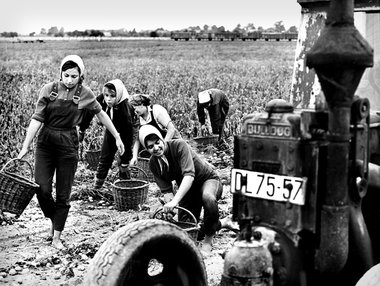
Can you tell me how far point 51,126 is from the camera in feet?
21.3

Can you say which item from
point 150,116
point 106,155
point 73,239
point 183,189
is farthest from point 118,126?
point 183,189

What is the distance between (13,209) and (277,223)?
3.89 meters

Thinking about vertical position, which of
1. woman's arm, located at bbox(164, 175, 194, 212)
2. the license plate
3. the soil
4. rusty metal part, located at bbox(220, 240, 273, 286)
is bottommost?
the soil

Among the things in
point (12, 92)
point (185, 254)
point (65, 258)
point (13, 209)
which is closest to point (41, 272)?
point (65, 258)

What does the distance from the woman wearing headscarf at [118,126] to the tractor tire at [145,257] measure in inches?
201

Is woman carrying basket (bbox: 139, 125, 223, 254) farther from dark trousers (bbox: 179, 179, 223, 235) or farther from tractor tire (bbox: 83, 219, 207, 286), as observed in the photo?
tractor tire (bbox: 83, 219, 207, 286)

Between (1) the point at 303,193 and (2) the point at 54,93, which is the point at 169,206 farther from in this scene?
(1) the point at 303,193

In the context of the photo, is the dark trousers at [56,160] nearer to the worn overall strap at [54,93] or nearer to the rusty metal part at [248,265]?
the worn overall strap at [54,93]

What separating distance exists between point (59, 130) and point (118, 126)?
251cm

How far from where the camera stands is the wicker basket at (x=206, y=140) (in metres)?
12.0

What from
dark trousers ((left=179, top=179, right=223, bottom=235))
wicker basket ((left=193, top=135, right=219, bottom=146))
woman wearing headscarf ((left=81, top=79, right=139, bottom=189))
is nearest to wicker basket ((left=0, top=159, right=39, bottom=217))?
dark trousers ((left=179, top=179, right=223, bottom=235))

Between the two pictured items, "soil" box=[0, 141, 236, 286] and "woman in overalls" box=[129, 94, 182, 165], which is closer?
"soil" box=[0, 141, 236, 286]

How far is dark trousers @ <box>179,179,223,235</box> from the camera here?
6.12 m

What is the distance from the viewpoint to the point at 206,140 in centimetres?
1211
